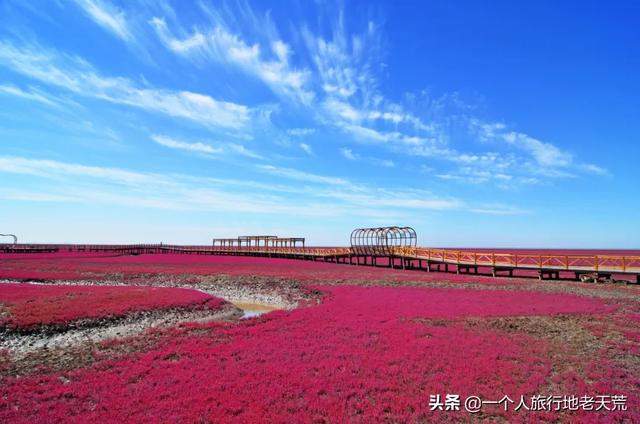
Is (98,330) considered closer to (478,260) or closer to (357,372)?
(357,372)

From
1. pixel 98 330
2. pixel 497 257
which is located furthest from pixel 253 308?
pixel 497 257

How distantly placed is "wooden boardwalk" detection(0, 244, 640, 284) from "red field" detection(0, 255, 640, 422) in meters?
14.7

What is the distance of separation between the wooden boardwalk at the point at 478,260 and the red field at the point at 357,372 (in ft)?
48.2

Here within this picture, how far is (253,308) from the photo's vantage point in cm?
2292

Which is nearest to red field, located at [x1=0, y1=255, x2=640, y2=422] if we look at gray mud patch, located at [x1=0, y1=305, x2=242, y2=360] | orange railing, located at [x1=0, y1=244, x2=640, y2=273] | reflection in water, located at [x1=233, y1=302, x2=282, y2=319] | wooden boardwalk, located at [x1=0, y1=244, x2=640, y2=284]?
gray mud patch, located at [x1=0, y1=305, x2=242, y2=360]

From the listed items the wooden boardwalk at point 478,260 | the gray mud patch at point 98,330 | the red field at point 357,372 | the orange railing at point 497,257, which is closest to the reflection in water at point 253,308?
the gray mud patch at point 98,330

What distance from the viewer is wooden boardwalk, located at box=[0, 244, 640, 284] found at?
32.3 meters

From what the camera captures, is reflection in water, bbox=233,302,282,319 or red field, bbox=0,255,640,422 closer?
red field, bbox=0,255,640,422

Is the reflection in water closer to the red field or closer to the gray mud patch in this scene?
the gray mud patch

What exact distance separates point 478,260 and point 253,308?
1123 inches

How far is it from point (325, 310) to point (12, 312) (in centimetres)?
1648

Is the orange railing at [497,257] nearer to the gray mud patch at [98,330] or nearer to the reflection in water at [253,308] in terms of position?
the reflection in water at [253,308]

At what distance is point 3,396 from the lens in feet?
30.4

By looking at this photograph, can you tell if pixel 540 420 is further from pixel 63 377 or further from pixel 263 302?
pixel 263 302
